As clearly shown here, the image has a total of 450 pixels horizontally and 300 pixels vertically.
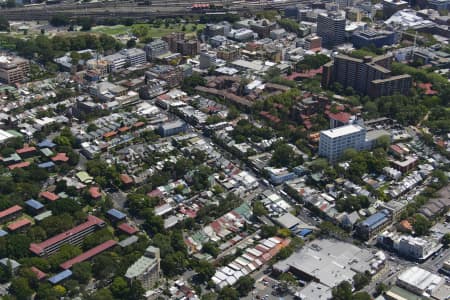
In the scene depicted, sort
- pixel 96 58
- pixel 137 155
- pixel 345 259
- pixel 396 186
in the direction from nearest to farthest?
pixel 345 259
pixel 396 186
pixel 137 155
pixel 96 58

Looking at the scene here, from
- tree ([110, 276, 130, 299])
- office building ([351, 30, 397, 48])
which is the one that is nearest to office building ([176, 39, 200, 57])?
office building ([351, 30, 397, 48])

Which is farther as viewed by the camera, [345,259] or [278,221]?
[278,221]

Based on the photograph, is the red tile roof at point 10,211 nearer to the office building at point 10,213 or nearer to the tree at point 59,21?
the office building at point 10,213

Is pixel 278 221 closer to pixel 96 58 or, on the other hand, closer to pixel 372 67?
pixel 372 67

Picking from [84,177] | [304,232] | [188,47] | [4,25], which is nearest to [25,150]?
[84,177]

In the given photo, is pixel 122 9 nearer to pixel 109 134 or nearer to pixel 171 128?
pixel 109 134

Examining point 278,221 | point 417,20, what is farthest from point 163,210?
point 417,20
